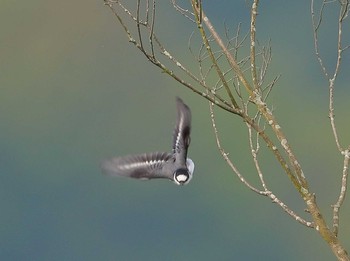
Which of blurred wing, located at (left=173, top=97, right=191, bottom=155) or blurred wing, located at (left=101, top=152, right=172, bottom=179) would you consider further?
blurred wing, located at (left=101, top=152, right=172, bottom=179)

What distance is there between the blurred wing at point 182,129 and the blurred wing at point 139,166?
14cm

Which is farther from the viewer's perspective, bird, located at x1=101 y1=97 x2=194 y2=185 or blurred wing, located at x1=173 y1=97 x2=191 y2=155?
bird, located at x1=101 y1=97 x2=194 y2=185

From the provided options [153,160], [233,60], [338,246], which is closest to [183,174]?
[153,160]

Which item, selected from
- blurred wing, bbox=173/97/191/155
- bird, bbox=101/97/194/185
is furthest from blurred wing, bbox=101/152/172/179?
blurred wing, bbox=173/97/191/155

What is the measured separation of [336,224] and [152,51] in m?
1.29

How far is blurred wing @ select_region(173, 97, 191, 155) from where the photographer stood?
168 inches

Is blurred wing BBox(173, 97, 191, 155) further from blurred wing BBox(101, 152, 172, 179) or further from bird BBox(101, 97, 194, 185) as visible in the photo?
blurred wing BBox(101, 152, 172, 179)

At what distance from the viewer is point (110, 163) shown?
15.2ft

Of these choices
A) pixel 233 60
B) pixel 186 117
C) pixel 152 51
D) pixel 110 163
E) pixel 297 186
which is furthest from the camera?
pixel 110 163

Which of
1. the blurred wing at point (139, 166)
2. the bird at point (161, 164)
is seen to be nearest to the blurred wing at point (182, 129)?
the bird at point (161, 164)

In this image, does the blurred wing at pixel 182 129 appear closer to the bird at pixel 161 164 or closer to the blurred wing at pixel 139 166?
the bird at pixel 161 164

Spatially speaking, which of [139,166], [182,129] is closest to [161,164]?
[139,166]

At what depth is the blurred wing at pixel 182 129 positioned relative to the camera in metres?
4.26

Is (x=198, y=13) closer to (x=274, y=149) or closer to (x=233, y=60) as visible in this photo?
(x=233, y=60)
